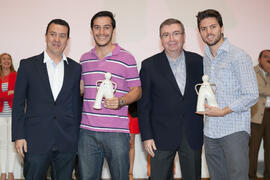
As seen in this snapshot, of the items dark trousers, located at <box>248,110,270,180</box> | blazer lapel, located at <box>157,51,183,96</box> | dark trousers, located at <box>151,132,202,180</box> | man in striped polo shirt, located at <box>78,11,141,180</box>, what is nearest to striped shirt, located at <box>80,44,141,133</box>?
man in striped polo shirt, located at <box>78,11,141,180</box>

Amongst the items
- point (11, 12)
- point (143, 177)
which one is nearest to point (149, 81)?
point (143, 177)

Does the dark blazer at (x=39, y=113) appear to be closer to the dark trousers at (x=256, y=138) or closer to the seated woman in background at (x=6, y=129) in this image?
the seated woman in background at (x=6, y=129)

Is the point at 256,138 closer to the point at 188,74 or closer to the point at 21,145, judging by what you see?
the point at 188,74

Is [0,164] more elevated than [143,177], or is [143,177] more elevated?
[0,164]

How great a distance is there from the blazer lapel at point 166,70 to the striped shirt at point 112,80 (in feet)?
0.70

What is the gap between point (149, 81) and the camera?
211 centimetres

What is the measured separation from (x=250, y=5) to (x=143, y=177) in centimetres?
331

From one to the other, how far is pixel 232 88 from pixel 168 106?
487mm

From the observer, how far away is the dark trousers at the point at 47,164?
189 centimetres

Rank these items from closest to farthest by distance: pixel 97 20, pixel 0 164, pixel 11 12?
pixel 97 20 → pixel 0 164 → pixel 11 12

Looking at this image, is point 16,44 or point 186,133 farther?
point 16,44

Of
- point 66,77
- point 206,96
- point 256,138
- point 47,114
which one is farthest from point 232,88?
point 256,138

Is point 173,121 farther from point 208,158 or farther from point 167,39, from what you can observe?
point 167,39

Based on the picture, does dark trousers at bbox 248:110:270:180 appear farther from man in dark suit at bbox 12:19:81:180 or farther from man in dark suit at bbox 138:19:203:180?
man in dark suit at bbox 12:19:81:180
